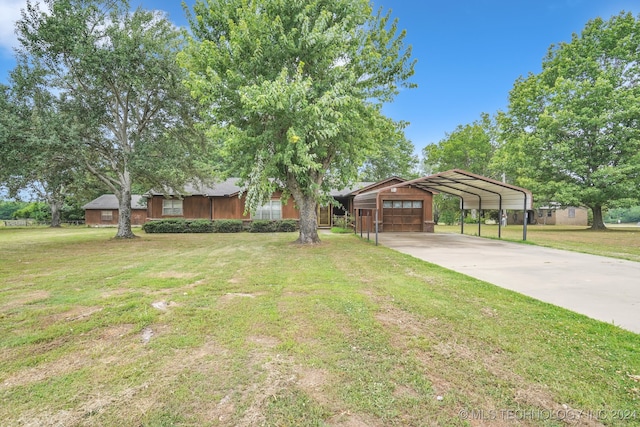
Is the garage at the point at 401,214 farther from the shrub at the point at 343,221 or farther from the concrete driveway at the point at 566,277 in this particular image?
the concrete driveway at the point at 566,277

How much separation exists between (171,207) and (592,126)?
96.8 feet

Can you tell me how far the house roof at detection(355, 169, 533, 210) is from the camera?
12.7 metres

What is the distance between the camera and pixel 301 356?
2973 millimetres

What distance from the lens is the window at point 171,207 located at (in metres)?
21.8

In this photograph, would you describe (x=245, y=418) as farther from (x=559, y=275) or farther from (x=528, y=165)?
(x=528, y=165)

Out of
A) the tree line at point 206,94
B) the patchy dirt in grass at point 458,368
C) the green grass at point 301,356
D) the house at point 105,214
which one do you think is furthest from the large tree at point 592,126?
the house at point 105,214

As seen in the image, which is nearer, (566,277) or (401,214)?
(566,277)

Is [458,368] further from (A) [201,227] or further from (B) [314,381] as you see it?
(A) [201,227]

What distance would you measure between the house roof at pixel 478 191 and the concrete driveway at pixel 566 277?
11.9 ft

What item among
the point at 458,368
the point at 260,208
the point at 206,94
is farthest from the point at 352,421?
the point at 260,208

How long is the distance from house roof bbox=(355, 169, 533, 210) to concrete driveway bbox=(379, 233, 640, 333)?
361 cm

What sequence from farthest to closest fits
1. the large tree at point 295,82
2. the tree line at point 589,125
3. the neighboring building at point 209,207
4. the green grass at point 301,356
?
the neighboring building at point 209,207, the tree line at point 589,125, the large tree at point 295,82, the green grass at point 301,356

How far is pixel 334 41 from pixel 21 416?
34.2 feet

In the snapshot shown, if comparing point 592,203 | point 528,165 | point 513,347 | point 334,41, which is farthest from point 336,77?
point 592,203
